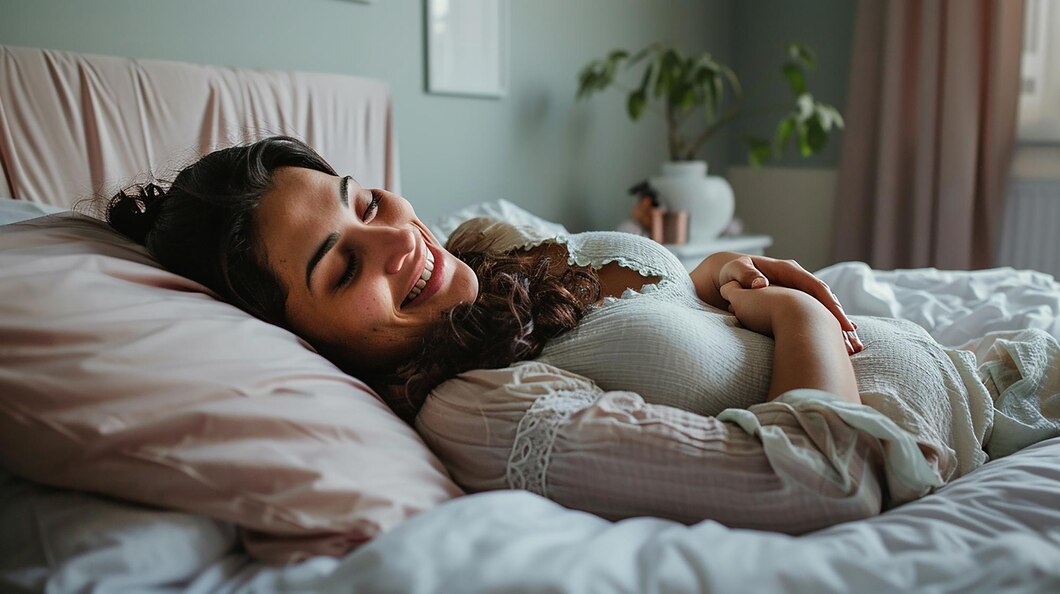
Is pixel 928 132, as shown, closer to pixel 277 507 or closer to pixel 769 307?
pixel 769 307

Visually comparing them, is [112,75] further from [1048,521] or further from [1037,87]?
[1037,87]

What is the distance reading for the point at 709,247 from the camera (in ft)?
9.54

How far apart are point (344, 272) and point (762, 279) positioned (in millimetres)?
588

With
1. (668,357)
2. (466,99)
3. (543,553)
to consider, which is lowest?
(543,553)

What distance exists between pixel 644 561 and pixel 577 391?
0.24 metres

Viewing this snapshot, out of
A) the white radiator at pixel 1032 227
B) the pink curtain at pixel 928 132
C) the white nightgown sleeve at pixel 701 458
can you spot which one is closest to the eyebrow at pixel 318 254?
the white nightgown sleeve at pixel 701 458

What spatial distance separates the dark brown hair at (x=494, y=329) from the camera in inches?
38.0

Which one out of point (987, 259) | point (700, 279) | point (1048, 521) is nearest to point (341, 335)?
point (700, 279)

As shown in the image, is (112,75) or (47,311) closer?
(47,311)

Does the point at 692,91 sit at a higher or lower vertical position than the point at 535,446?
higher

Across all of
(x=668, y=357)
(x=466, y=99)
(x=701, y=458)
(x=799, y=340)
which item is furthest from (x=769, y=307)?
(x=466, y=99)

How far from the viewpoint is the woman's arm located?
893 mm

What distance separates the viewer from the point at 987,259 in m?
3.18

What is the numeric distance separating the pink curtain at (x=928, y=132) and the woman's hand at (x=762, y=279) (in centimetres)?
224
